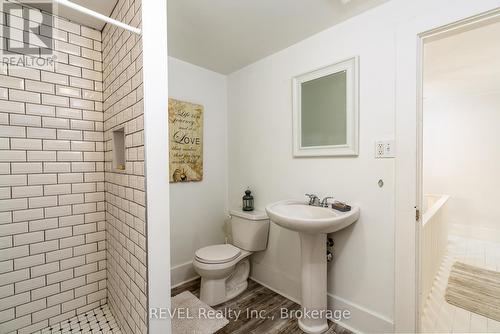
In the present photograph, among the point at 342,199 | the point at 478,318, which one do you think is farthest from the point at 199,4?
the point at 478,318

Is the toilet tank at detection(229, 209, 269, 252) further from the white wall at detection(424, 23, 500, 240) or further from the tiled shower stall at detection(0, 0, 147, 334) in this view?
the white wall at detection(424, 23, 500, 240)

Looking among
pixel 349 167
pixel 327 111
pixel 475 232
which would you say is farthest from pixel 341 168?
pixel 475 232

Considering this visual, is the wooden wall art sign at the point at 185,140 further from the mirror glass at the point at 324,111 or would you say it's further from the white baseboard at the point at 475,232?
the white baseboard at the point at 475,232

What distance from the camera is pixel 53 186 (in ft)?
4.58

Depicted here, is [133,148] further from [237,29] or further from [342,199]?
[342,199]

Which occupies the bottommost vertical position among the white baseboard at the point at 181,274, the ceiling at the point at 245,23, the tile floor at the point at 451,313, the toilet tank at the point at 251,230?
the tile floor at the point at 451,313

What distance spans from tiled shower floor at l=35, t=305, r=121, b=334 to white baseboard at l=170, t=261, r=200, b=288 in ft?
2.22

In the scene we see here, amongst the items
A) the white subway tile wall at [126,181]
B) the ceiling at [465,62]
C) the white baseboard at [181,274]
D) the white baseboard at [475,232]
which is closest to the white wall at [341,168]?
the ceiling at [465,62]

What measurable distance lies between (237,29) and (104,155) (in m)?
1.37

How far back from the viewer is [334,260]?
1.68m

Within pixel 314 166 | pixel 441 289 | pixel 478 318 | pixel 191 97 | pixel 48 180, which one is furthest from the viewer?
pixel 191 97

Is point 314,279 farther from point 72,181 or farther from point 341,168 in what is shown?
point 72,181

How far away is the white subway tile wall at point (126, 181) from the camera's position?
42.3 inches

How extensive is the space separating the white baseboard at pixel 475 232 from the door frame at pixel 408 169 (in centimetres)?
316
